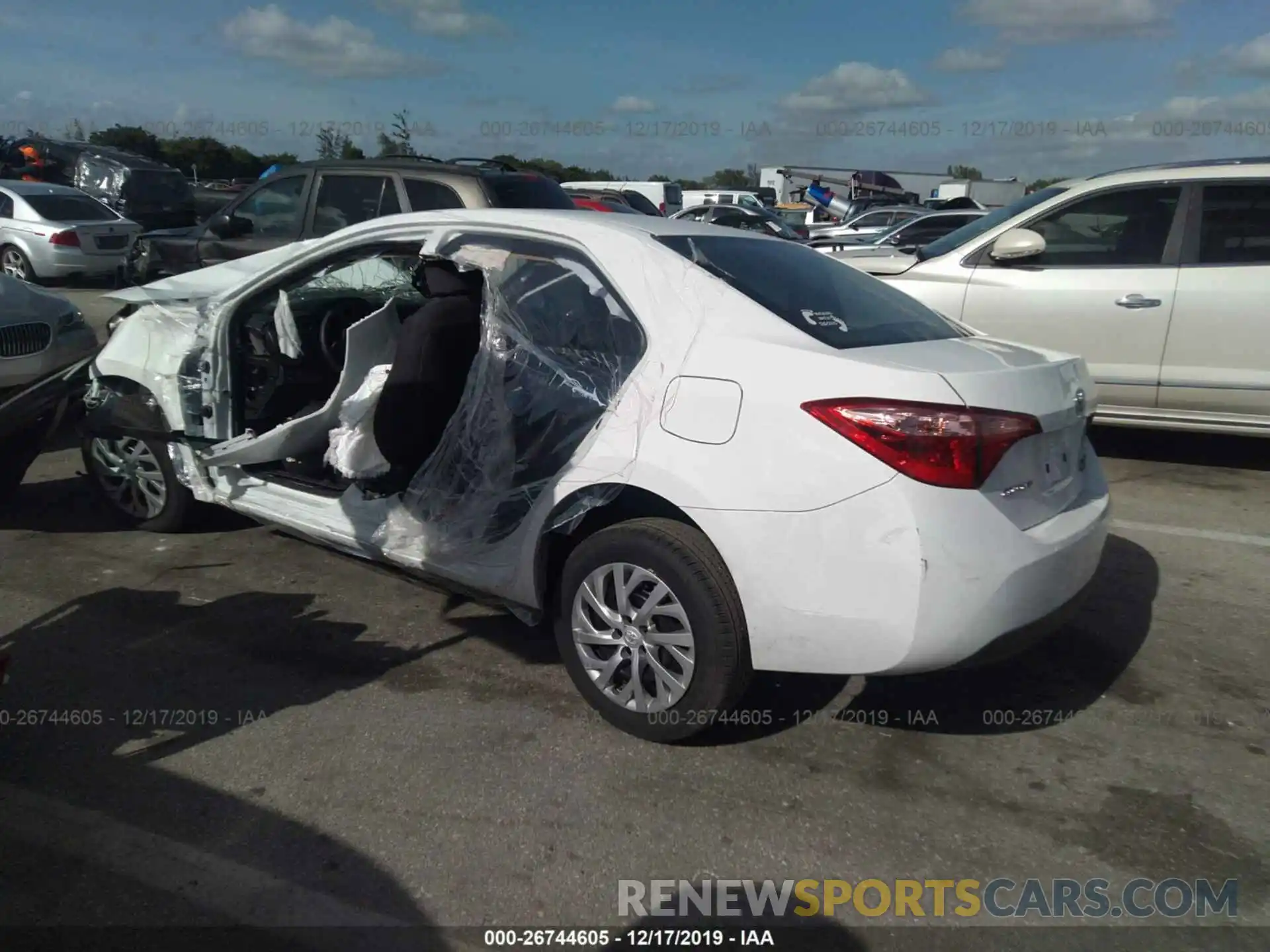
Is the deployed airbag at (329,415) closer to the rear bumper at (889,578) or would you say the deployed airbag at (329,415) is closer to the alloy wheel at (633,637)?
the alloy wheel at (633,637)

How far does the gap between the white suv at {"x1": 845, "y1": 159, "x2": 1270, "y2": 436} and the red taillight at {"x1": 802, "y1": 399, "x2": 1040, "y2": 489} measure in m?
3.82

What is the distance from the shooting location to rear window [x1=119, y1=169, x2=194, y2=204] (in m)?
18.6

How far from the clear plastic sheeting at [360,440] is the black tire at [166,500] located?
1.20 m

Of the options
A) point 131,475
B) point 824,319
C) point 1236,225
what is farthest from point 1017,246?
point 131,475

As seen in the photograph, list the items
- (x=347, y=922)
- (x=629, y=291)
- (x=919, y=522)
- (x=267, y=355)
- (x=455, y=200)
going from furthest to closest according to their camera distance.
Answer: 1. (x=455, y=200)
2. (x=267, y=355)
3. (x=629, y=291)
4. (x=919, y=522)
5. (x=347, y=922)

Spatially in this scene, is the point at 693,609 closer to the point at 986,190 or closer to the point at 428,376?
the point at 428,376

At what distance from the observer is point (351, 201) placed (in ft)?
24.6

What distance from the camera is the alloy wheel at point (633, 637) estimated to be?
9.81 feet

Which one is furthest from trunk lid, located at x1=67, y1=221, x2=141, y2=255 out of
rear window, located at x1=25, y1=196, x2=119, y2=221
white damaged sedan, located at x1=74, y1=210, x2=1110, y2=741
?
white damaged sedan, located at x1=74, y1=210, x2=1110, y2=741

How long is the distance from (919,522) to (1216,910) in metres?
1.23

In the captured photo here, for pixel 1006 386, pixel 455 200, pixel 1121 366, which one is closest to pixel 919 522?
pixel 1006 386

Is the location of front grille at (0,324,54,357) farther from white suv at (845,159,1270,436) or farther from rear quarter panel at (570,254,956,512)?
white suv at (845,159,1270,436)

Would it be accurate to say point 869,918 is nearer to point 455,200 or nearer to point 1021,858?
point 1021,858

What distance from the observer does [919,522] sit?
260 cm
